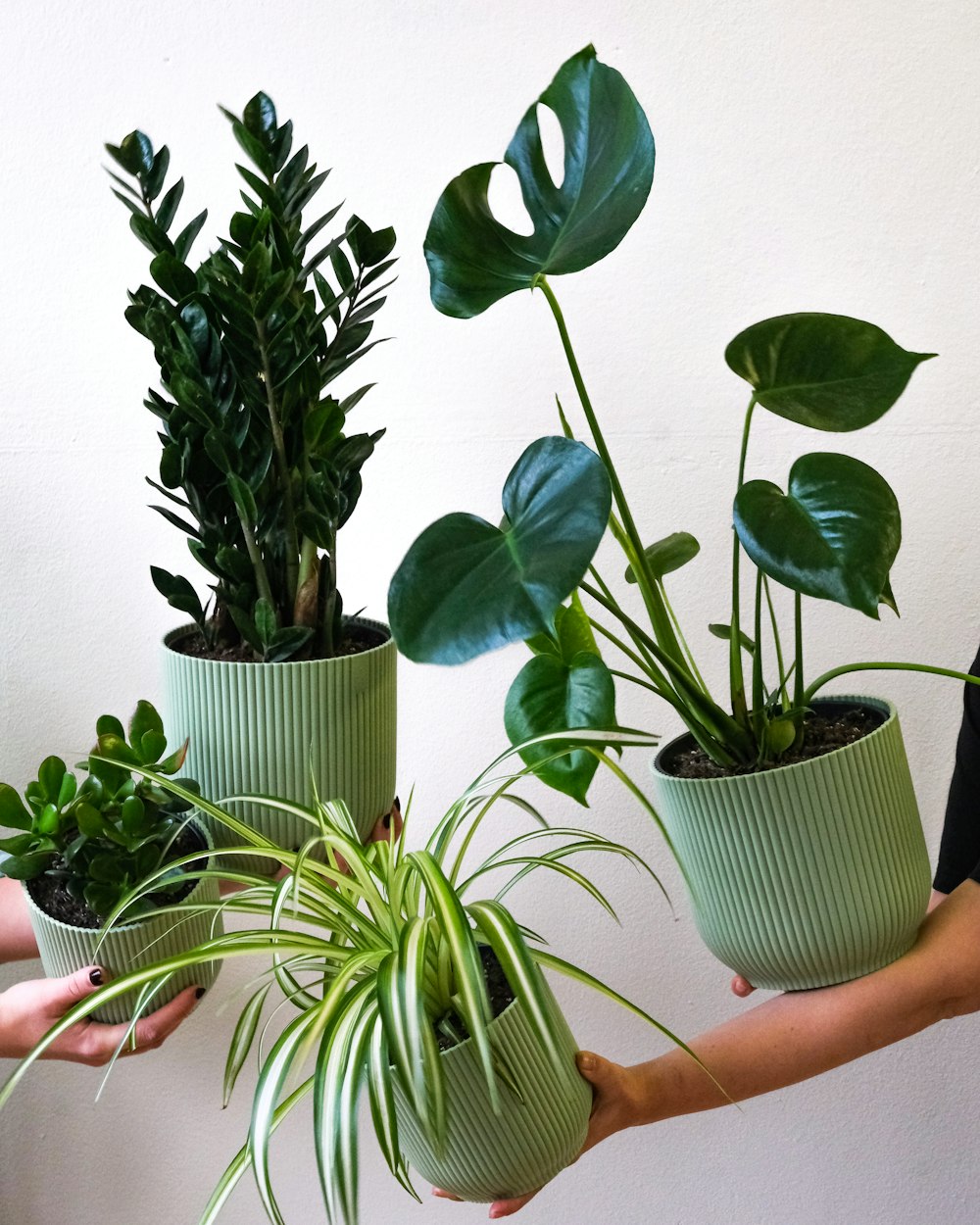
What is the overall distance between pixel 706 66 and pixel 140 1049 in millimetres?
1217

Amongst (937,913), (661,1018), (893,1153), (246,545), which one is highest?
(246,545)

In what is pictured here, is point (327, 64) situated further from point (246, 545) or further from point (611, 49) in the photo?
point (246, 545)

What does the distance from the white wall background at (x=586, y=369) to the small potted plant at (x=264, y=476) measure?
1.44 feet

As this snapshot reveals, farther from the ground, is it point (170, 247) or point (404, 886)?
point (170, 247)

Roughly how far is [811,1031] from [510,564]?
52 centimetres

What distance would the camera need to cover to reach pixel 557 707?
2.98ft

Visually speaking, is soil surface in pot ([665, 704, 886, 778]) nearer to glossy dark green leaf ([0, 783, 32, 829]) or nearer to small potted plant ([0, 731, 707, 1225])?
small potted plant ([0, 731, 707, 1225])

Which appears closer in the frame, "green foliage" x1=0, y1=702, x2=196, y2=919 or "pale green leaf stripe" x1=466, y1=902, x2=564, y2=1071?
"pale green leaf stripe" x1=466, y1=902, x2=564, y2=1071

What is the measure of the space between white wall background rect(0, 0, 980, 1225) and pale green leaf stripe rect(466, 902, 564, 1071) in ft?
2.40

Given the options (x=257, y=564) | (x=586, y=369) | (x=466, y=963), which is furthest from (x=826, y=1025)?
(x=586, y=369)

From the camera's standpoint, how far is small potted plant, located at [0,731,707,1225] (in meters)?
0.72

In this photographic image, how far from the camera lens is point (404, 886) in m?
0.89

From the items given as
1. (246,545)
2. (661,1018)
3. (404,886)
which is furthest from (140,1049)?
(661,1018)

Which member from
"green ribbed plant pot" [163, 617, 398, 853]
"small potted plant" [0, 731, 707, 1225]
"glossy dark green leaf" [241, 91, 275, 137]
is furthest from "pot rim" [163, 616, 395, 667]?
"glossy dark green leaf" [241, 91, 275, 137]
